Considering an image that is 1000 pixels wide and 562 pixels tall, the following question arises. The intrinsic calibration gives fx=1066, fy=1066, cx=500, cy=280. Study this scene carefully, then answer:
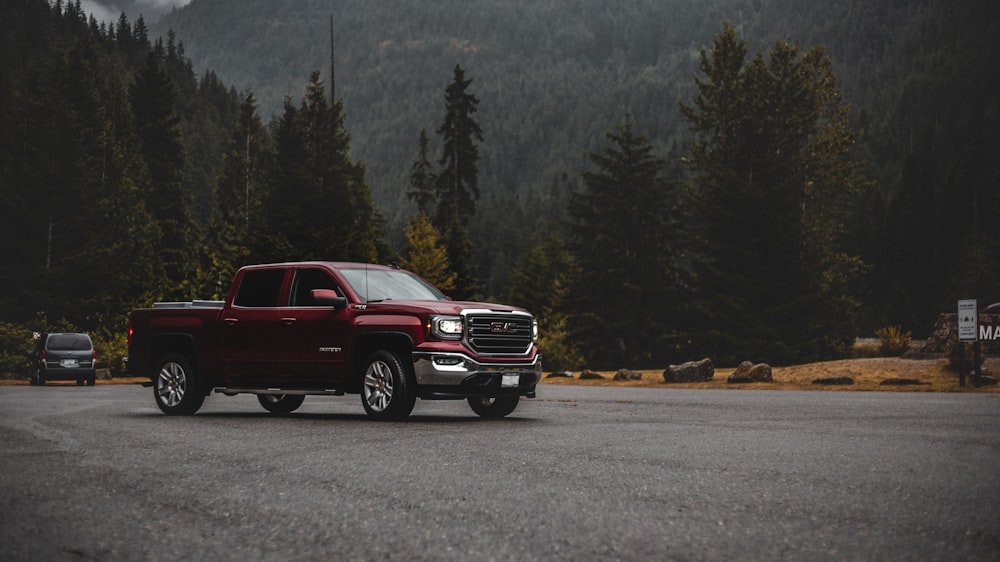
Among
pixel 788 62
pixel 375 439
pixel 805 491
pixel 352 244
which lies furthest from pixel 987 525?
pixel 788 62

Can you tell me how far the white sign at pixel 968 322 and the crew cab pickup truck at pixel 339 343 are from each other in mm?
13561

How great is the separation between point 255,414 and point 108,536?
10575 mm

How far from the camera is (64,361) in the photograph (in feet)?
115

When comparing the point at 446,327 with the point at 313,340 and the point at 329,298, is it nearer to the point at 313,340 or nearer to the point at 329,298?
the point at 329,298

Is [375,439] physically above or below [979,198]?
below

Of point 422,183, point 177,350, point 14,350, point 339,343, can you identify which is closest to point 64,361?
point 14,350

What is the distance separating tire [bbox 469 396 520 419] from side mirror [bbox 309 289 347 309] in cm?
283

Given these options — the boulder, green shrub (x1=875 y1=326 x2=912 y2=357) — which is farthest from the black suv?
green shrub (x1=875 y1=326 x2=912 y2=357)

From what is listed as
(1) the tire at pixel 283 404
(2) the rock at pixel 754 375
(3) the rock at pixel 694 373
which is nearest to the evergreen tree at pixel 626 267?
(3) the rock at pixel 694 373

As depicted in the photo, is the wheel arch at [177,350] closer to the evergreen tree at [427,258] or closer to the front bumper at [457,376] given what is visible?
the front bumper at [457,376]

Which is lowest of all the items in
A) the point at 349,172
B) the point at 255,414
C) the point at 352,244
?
the point at 255,414

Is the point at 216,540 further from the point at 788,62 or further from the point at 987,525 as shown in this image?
the point at 788,62

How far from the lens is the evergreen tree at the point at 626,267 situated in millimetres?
53406

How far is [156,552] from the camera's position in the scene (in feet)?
18.4
